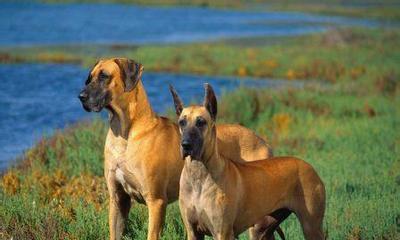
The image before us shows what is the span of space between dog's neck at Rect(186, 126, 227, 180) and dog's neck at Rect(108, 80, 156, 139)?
1192mm

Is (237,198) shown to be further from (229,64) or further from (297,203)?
(229,64)

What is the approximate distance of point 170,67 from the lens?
34.8m

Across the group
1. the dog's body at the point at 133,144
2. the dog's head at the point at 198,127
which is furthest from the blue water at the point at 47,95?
the dog's head at the point at 198,127

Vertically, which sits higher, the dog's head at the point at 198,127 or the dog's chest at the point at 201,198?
the dog's head at the point at 198,127

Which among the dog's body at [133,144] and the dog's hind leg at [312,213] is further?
the dog's body at [133,144]

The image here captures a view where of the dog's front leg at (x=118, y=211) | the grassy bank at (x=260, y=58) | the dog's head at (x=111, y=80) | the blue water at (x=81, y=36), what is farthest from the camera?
the grassy bank at (x=260, y=58)

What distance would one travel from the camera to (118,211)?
350 inches

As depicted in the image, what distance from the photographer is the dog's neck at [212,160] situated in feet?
24.8

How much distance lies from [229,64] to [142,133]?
88.3ft

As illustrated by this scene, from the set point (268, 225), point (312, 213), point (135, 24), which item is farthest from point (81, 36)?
point (312, 213)

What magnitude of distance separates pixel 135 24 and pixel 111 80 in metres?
54.4

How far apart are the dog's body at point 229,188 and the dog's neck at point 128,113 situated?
97cm

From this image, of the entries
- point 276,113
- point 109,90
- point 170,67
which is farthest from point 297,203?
point 170,67

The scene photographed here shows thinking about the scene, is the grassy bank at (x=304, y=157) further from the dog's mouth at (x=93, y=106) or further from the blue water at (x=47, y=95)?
the blue water at (x=47, y=95)
